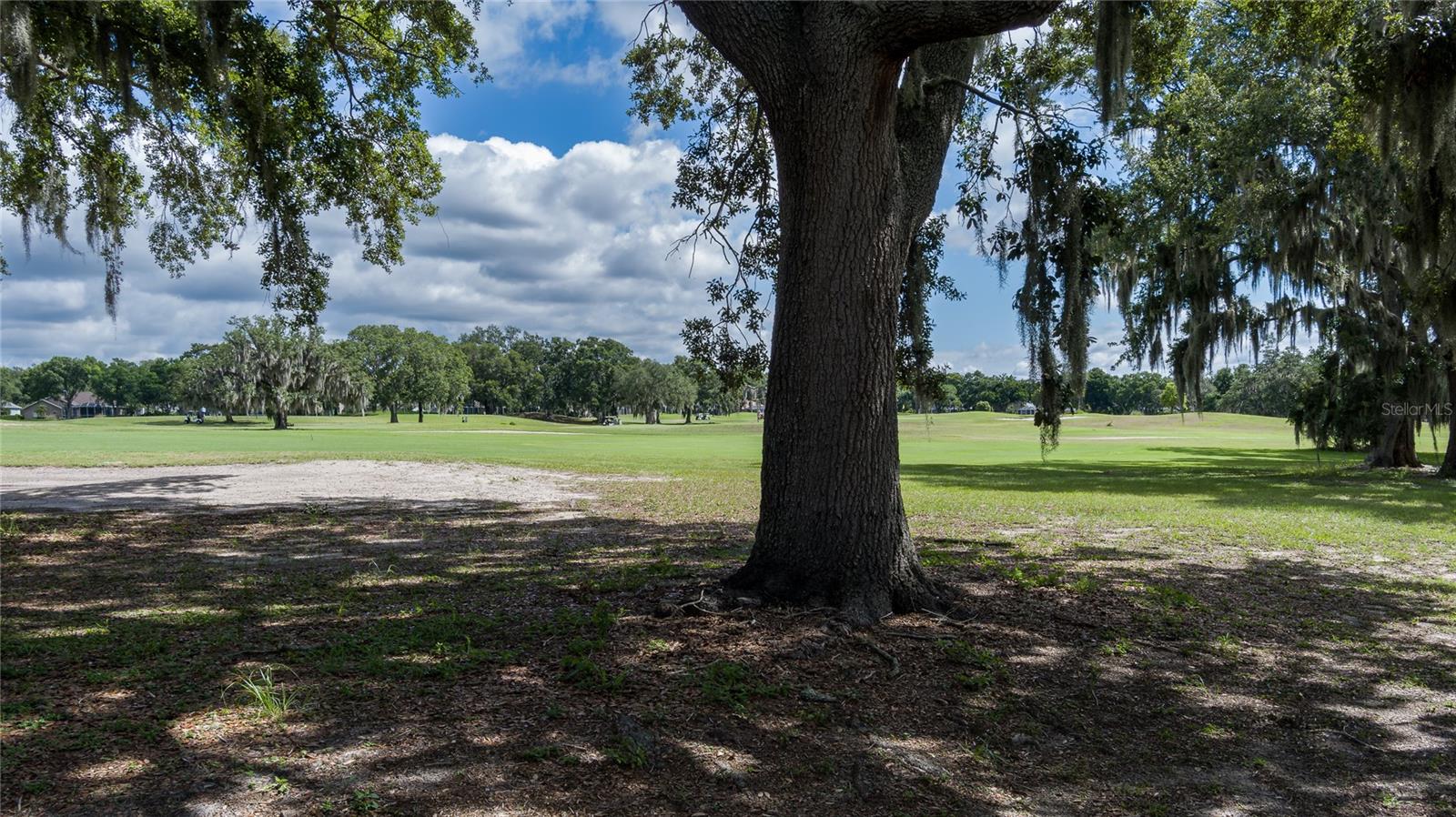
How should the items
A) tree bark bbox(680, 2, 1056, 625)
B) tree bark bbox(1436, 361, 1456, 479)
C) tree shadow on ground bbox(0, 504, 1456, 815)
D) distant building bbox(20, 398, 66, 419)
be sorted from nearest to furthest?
tree shadow on ground bbox(0, 504, 1456, 815), tree bark bbox(680, 2, 1056, 625), tree bark bbox(1436, 361, 1456, 479), distant building bbox(20, 398, 66, 419)

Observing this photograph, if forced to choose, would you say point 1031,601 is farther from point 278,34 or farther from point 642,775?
point 278,34

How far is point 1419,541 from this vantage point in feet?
33.3

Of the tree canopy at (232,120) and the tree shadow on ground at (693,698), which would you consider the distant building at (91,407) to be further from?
the tree shadow on ground at (693,698)

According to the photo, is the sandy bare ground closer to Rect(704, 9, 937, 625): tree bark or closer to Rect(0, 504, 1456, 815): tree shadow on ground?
Rect(0, 504, 1456, 815): tree shadow on ground

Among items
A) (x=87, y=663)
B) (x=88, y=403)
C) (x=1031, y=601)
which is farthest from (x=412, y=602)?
(x=88, y=403)

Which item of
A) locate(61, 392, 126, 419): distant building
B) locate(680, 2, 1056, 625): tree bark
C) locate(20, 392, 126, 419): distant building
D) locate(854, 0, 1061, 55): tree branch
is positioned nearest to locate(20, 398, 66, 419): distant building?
locate(20, 392, 126, 419): distant building

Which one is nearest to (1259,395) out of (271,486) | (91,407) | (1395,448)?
Answer: (1395,448)

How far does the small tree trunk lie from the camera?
21703 mm

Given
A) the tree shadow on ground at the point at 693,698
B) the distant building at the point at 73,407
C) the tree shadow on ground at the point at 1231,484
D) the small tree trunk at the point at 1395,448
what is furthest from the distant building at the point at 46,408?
the small tree trunk at the point at 1395,448

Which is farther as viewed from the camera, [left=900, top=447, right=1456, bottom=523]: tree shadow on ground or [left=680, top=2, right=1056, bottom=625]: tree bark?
[left=900, top=447, right=1456, bottom=523]: tree shadow on ground

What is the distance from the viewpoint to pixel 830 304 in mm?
5332

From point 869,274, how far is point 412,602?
4230 millimetres

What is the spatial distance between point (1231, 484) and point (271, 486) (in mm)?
21872

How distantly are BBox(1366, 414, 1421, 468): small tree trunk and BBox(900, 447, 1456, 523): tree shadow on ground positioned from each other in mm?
973
